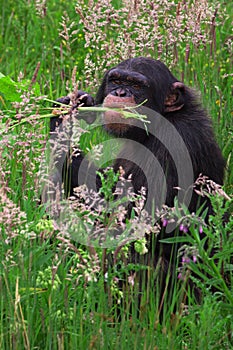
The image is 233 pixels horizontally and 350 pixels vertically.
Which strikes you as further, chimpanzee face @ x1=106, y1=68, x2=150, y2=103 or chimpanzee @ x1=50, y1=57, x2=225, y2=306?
chimpanzee face @ x1=106, y1=68, x2=150, y2=103

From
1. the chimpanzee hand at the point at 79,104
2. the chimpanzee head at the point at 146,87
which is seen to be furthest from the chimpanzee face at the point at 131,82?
the chimpanzee hand at the point at 79,104

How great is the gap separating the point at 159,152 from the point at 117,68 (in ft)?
2.53

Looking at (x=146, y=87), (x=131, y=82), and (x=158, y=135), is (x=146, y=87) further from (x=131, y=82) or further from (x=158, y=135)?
(x=158, y=135)

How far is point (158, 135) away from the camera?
17.7ft

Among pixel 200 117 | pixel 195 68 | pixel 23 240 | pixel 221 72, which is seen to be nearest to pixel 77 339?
pixel 23 240

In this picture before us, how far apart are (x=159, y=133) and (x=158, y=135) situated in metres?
0.01

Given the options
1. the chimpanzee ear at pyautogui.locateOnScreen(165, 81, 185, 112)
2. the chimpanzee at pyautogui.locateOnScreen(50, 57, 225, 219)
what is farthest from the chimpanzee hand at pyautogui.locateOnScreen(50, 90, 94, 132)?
the chimpanzee ear at pyautogui.locateOnScreen(165, 81, 185, 112)

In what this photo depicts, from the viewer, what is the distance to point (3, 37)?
8531 mm

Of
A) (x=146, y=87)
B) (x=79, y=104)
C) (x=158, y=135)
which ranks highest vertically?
(x=146, y=87)

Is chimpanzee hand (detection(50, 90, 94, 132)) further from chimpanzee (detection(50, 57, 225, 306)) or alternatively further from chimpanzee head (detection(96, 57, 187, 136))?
chimpanzee head (detection(96, 57, 187, 136))

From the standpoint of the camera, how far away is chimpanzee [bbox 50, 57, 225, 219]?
5227 mm

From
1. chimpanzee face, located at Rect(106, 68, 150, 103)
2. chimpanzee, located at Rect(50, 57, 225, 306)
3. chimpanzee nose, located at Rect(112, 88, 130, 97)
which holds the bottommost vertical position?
chimpanzee, located at Rect(50, 57, 225, 306)

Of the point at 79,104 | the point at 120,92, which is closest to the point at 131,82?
the point at 120,92

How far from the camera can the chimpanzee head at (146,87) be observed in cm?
561
